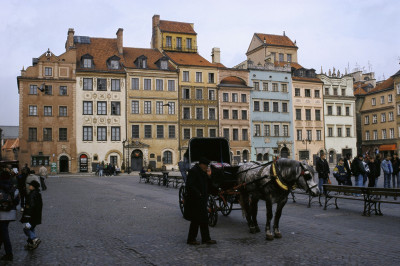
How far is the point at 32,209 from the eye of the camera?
7.93 m

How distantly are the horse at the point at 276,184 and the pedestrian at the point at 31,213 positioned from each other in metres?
4.50

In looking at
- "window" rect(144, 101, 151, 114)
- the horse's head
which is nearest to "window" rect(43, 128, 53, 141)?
"window" rect(144, 101, 151, 114)

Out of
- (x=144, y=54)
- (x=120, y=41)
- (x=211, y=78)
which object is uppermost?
(x=120, y=41)

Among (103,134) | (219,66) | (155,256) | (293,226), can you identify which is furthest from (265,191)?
(219,66)

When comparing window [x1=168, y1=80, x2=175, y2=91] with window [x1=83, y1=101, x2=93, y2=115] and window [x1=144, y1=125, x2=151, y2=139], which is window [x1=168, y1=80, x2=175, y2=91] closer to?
window [x1=144, y1=125, x2=151, y2=139]

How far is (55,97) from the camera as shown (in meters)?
50.7

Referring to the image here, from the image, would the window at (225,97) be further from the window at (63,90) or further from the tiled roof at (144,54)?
the window at (63,90)

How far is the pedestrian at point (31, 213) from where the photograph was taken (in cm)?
790

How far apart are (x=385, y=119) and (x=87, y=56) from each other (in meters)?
44.9

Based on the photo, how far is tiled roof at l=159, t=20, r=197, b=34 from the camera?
61.1 meters

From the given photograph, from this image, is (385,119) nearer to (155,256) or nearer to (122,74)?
(122,74)

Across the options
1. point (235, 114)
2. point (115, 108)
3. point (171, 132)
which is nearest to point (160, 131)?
point (171, 132)

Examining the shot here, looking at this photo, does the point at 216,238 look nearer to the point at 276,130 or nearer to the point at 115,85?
the point at 115,85

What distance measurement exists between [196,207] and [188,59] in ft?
171
